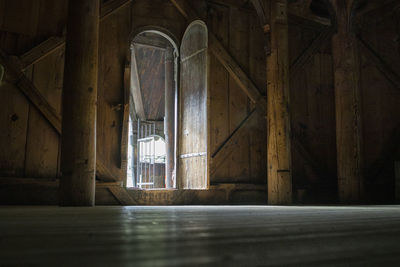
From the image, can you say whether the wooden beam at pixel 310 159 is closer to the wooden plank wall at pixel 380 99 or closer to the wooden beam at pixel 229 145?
the wooden plank wall at pixel 380 99

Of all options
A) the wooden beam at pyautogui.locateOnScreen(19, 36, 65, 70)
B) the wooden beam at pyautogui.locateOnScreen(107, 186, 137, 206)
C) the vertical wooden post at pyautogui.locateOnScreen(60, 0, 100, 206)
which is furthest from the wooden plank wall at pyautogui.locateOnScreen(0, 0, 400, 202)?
the vertical wooden post at pyautogui.locateOnScreen(60, 0, 100, 206)

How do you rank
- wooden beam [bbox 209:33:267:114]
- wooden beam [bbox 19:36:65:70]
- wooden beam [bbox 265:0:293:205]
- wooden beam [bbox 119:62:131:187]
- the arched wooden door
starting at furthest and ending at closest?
wooden beam [bbox 209:33:267:114] < the arched wooden door < wooden beam [bbox 119:62:131:187] < wooden beam [bbox 19:36:65:70] < wooden beam [bbox 265:0:293:205]

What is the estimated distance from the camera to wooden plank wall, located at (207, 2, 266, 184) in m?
7.86

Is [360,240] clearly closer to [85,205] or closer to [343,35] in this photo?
[85,205]

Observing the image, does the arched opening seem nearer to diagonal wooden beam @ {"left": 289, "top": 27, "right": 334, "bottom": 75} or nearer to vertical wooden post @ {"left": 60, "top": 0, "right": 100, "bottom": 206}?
diagonal wooden beam @ {"left": 289, "top": 27, "right": 334, "bottom": 75}

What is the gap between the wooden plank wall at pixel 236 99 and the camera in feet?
25.8

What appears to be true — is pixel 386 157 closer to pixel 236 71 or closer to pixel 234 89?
pixel 234 89

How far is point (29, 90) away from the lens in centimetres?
624

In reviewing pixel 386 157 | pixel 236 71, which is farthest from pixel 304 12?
pixel 386 157

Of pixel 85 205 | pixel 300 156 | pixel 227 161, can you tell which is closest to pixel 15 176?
pixel 85 205

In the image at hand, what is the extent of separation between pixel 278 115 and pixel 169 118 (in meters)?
5.05

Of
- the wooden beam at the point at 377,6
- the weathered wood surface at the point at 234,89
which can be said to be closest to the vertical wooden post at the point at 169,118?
the weathered wood surface at the point at 234,89

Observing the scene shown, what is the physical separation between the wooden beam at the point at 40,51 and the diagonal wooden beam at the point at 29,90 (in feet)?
0.40

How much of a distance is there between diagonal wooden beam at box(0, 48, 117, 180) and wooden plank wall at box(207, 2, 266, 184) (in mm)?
3043
